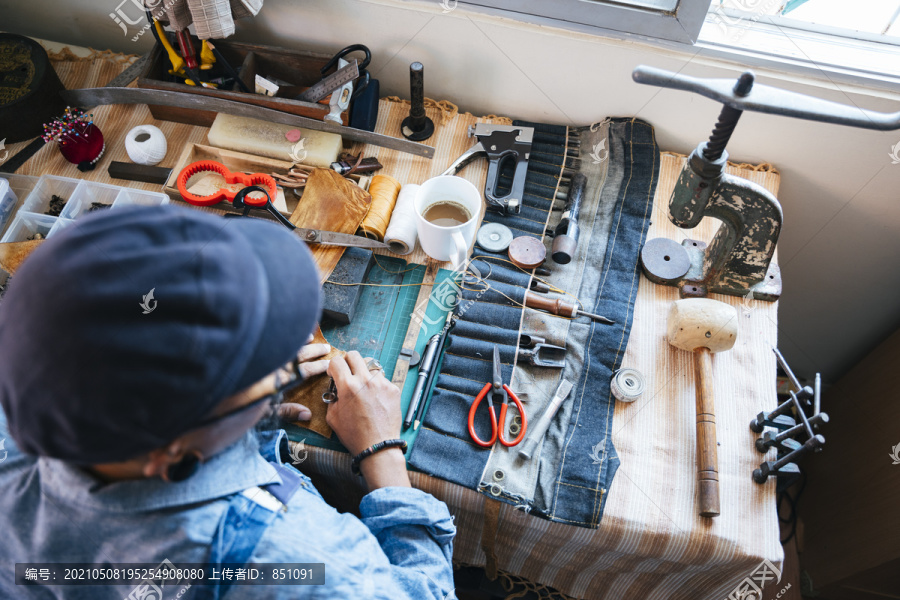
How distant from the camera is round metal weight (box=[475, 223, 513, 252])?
166 cm

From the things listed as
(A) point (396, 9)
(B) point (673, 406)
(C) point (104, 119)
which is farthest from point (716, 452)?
(C) point (104, 119)

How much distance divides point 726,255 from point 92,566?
1.60m

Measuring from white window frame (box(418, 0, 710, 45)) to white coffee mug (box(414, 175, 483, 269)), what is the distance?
1.98ft

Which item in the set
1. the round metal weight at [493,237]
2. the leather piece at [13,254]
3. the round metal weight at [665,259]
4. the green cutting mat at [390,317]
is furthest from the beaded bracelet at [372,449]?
the leather piece at [13,254]

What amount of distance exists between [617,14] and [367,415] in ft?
4.51

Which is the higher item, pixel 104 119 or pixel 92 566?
pixel 104 119

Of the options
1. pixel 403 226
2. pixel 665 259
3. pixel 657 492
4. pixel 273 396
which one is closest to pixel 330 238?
pixel 403 226

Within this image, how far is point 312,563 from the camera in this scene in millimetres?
982

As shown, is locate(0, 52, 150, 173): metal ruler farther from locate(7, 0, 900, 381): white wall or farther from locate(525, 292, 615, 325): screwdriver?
locate(525, 292, 615, 325): screwdriver

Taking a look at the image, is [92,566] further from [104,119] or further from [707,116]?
[707,116]

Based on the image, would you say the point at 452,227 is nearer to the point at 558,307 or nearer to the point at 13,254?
the point at 558,307

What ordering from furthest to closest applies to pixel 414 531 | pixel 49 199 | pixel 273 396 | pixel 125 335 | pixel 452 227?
pixel 49 199 < pixel 452 227 < pixel 414 531 < pixel 273 396 < pixel 125 335

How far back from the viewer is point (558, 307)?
5.09 ft

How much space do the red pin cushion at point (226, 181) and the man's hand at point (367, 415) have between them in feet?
1.91
